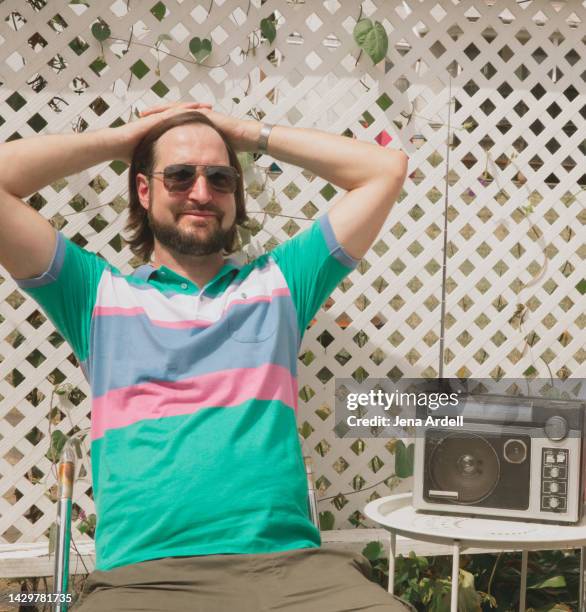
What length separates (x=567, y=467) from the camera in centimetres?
242

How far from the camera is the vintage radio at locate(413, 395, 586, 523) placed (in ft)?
7.93

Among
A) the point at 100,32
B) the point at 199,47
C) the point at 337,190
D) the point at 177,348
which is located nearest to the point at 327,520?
the point at 337,190

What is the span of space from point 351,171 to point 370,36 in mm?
733

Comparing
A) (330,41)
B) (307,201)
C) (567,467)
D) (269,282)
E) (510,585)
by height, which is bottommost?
(510,585)

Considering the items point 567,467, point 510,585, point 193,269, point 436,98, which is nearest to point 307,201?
point 436,98

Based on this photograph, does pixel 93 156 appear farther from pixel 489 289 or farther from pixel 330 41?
pixel 489 289

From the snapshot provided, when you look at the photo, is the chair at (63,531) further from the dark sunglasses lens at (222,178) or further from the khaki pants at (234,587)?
the dark sunglasses lens at (222,178)

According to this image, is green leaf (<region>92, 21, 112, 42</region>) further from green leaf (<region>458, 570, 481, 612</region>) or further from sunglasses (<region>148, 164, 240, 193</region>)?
green leaf (<region>458, 570, 481, 612</region>)

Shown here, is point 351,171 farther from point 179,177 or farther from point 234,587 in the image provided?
point 234,587

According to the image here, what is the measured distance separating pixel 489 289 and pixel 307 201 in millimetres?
694

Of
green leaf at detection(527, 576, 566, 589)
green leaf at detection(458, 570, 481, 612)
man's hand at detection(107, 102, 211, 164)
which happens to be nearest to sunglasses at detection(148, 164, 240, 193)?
man's hand at detection(107, 102, 211, 164)

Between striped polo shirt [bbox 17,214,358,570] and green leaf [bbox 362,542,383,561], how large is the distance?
0.93 metres

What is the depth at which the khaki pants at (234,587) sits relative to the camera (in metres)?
1.79

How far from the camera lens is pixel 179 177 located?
7.28 ft
